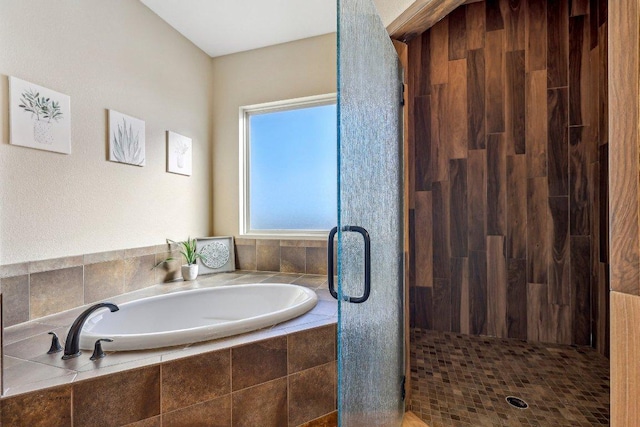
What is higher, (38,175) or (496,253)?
(38,175)

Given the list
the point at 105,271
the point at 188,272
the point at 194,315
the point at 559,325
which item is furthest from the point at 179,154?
the point at 559,325

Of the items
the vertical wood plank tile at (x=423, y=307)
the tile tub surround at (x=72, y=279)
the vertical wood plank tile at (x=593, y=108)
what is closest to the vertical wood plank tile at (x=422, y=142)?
the vertical wood plank tile at (x=423, y=307)

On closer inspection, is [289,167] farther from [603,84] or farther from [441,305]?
[603,84]

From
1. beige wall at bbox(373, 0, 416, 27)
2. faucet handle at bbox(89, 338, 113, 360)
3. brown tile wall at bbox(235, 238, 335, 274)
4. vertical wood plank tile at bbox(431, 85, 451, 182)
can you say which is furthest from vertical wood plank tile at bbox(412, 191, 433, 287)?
faucet handle at bbox(89, 338, 113, 360)

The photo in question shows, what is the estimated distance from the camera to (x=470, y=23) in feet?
8.73

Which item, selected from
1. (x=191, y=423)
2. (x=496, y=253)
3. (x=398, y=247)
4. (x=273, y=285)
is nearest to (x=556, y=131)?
(x=496, y=253)

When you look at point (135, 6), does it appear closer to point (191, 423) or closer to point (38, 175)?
point (38, 175)

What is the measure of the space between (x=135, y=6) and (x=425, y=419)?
350cm

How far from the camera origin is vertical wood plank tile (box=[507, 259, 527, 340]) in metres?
2.54

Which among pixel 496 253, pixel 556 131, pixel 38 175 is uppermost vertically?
pixel 556 131

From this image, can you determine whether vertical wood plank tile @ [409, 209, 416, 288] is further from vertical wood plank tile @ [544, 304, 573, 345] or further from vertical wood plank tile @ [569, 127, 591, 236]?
vertical wood plank tile @ [569, 127, 591, 236]

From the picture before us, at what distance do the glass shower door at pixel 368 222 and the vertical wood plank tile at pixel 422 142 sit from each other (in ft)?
4.27

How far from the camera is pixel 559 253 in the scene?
2449mm

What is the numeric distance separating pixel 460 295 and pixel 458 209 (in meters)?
0.77
